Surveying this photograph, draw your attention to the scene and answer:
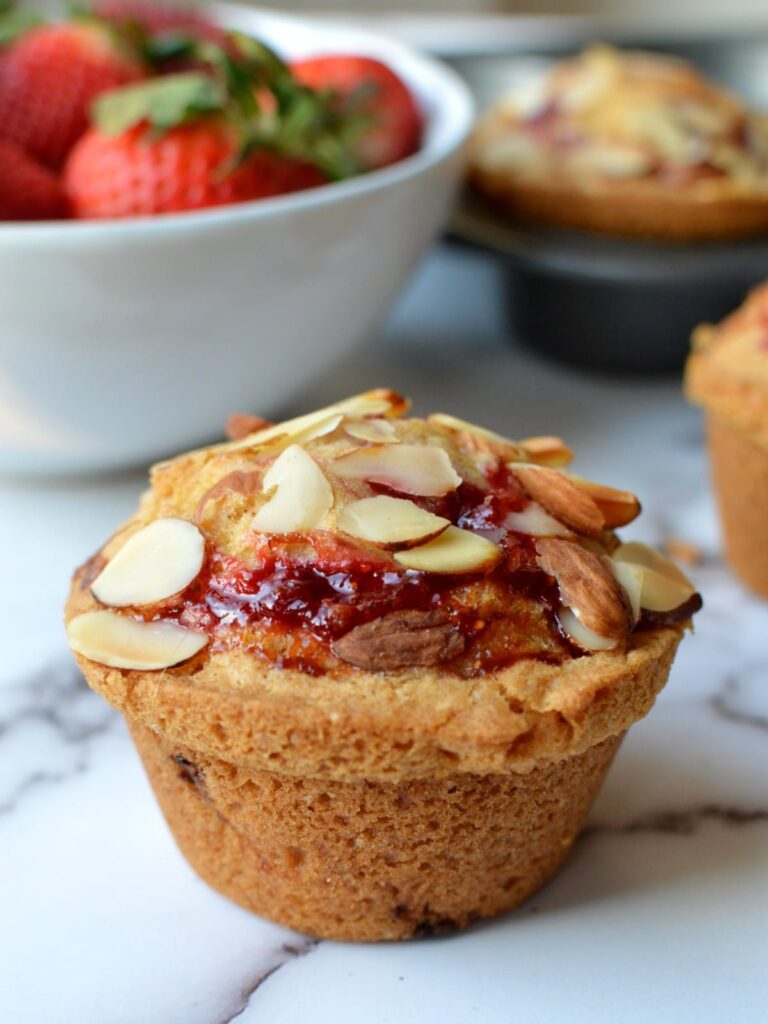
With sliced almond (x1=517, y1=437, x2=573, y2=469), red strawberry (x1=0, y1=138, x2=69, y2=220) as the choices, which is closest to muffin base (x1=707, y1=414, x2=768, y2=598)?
sliced almond (x1=517, y1=437, x2=573, y2=469)

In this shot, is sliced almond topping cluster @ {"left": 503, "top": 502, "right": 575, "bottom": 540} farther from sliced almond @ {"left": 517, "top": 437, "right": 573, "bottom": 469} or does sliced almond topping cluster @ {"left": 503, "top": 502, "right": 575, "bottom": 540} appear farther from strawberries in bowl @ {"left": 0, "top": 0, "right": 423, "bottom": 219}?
strawberries in bowl @ {"left": 0, "top": 0, "right": 423, "bottom": 219}

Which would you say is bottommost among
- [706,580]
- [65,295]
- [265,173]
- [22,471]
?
[22,471]

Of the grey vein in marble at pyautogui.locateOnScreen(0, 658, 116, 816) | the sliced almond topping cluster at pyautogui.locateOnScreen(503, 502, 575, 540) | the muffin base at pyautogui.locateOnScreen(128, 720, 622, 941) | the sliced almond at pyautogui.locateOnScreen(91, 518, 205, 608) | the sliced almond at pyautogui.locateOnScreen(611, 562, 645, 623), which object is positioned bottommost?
the grey vein in marble at pyautogui.locateOnScreen(0, 658, 116, 816)

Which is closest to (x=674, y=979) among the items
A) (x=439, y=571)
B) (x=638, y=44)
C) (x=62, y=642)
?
(x=439, y=571)

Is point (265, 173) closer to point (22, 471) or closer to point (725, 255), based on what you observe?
point (22, 471)

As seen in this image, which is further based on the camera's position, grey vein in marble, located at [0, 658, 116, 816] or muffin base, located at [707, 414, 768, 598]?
muffin base, located at [707, 414, 768, 598]

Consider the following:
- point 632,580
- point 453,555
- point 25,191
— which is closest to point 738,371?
point 632,580

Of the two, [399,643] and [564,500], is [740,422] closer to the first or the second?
[564,500]
